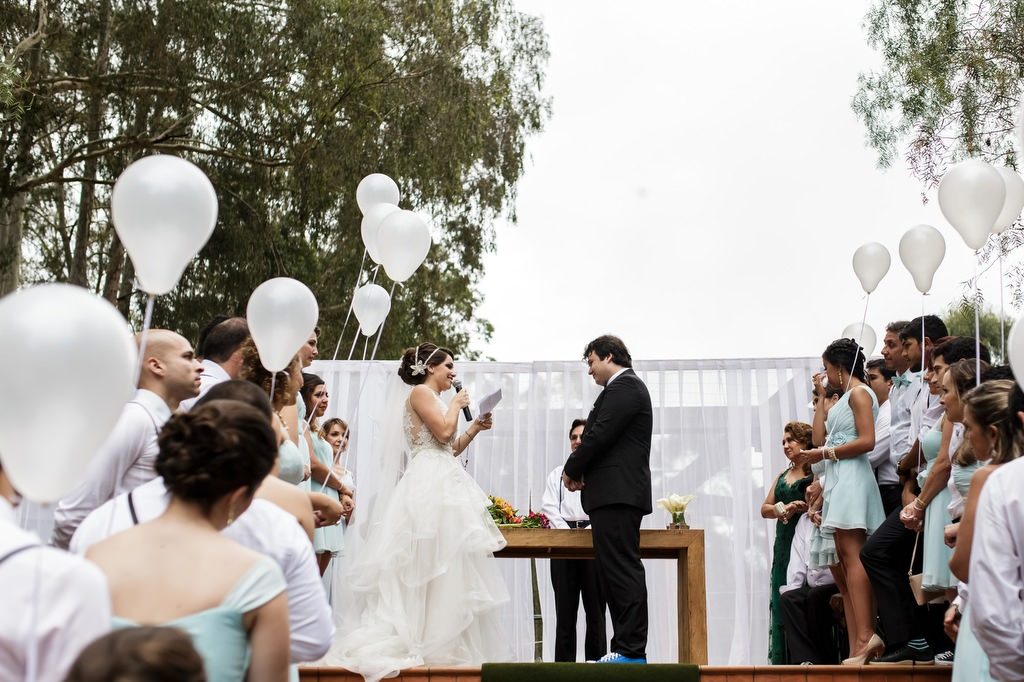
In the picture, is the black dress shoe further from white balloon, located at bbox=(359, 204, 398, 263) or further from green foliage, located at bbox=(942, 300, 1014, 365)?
green foliage, located at bbox=(942, 300, 1014, 365)

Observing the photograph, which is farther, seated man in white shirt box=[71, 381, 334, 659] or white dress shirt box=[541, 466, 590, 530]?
white dress shirt box=[541, 466, 590, 530]

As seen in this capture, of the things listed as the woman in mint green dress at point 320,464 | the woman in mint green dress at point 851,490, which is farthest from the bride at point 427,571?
the woman in mint green dress at point 851,490

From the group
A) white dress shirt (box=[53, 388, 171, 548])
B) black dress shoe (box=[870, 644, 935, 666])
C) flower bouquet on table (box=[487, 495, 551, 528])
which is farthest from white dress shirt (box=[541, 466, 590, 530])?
white dress shirt (box=[53, 388, 171, 548])

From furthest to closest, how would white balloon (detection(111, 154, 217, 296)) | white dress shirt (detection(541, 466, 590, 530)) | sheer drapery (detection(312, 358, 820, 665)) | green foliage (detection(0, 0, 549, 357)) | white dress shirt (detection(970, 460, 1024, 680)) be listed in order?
green foliage (detection(0, 0, 549, 357))
sheer drapery (detection(312, 358, 820, 665))
white dress shirt (detection(541, 466, 590, 530))
white balloon (detection(111, 154, 217, 296))
white dress shirt (detection(970, 460, 1024, 680))

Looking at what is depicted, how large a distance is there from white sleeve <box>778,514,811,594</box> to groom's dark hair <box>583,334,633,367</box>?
1346 millimetres

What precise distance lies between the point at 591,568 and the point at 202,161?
660 cm

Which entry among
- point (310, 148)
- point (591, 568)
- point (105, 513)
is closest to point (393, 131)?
point (310, 148)

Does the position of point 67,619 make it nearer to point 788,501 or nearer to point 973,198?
point 973,198

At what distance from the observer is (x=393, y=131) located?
37.5 ft

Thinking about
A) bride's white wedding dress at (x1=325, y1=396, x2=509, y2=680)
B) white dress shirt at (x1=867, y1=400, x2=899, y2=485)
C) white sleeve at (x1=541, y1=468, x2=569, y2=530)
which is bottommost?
bride's white wedding dress at (x1=325, y1=396, x2=509, y2=680)

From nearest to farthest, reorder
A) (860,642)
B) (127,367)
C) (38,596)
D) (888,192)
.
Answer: (38,596)
(127,367)
(860,642)
(888,192)

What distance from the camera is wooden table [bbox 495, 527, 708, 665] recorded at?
5277 mm

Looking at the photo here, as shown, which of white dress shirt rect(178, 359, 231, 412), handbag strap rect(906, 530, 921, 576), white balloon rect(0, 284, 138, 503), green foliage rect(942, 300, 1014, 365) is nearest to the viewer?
white balloon rect(0, 284, 138, 503)

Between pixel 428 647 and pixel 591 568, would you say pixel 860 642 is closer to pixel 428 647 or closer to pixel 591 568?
pixel 428 647
